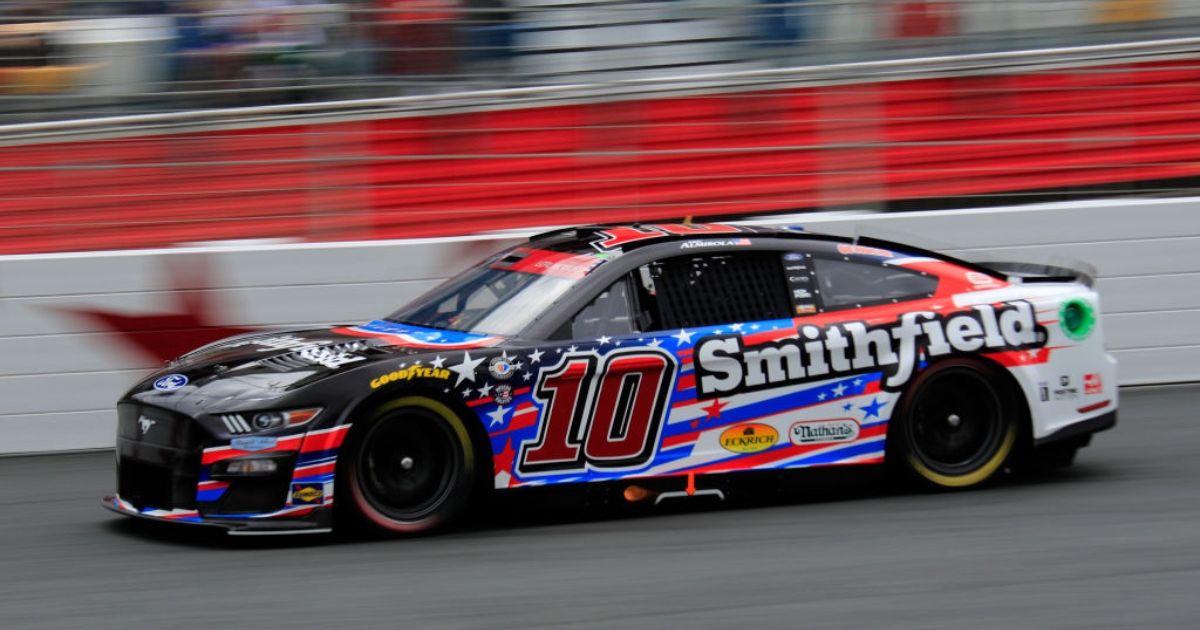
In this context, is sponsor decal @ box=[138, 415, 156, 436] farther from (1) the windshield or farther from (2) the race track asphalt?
(1) the windshield

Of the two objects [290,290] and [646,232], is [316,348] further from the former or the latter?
[290,290]

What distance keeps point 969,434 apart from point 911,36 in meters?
5.63

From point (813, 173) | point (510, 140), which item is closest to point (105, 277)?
point (510, 140)

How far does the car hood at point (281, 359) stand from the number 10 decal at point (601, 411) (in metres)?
0.38

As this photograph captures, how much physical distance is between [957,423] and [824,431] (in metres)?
0.78

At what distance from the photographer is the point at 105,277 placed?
912cm

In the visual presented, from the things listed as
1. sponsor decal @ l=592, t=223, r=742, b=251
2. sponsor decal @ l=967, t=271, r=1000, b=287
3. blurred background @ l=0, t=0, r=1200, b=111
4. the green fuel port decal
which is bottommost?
the green fuel port decal

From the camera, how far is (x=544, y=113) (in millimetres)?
10375

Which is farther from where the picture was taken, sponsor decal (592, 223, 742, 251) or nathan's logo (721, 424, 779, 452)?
sponsor decal (592, 223, 742, 251)

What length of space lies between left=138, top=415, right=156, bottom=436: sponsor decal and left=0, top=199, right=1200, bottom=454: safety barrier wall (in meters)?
Answer: 2.81

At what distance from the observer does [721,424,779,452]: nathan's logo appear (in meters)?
6.84

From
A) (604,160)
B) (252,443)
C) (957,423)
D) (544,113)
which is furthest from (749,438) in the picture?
(544,113)

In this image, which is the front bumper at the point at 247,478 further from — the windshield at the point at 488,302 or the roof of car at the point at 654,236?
the roof of car at the point at 654,236

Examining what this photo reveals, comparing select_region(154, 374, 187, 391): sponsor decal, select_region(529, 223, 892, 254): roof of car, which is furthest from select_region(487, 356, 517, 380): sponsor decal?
select_region(154, 374, 187, 391): sponsor decal
